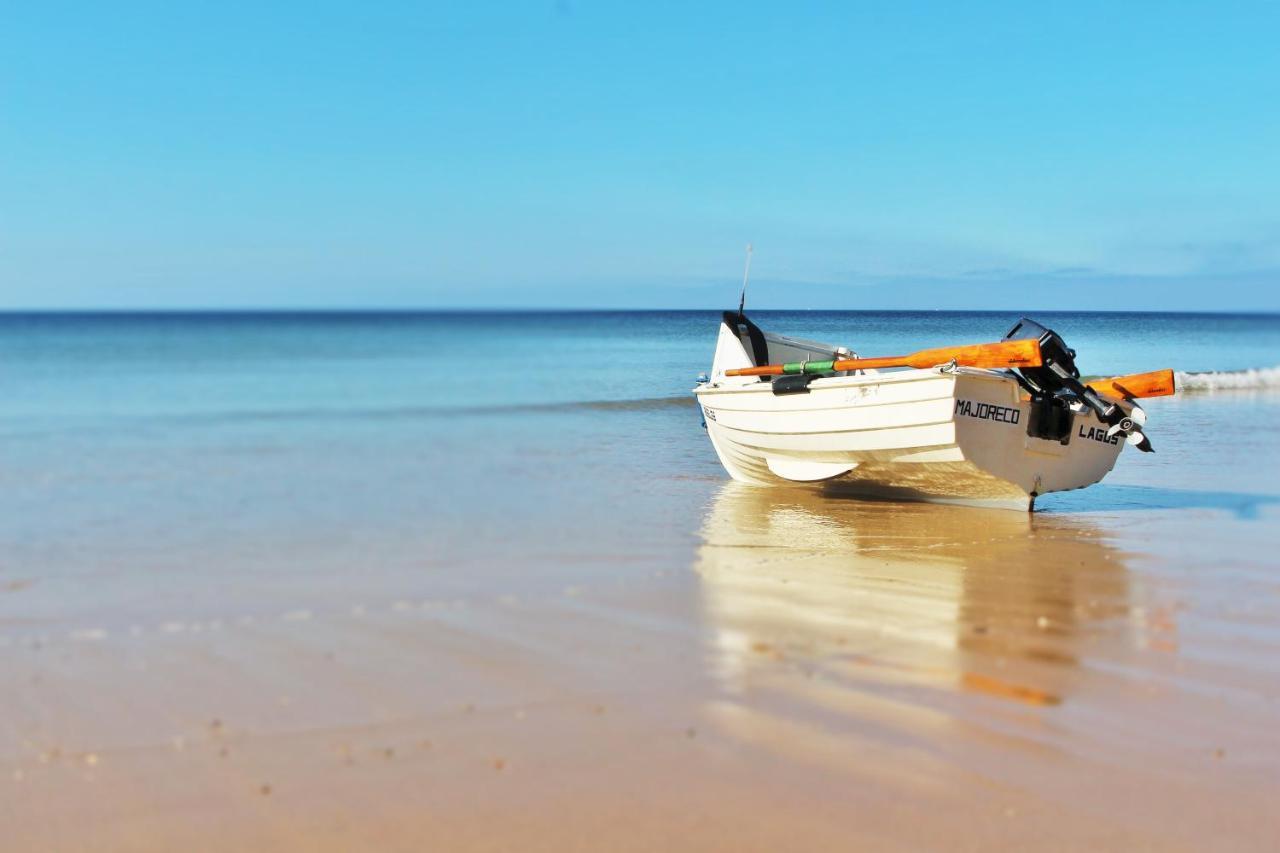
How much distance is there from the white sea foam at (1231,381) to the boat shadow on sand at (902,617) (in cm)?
1857

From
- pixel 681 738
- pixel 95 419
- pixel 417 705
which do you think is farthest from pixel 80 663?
pixel 95 419

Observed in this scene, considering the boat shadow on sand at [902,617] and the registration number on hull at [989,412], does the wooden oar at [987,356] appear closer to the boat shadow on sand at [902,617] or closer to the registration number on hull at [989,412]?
the registration number on hull at [989,412]

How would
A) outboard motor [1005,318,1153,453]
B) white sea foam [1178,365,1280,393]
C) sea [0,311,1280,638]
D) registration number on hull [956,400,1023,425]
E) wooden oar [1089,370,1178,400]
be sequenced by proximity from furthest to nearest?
1. white sea foam [1178,365,1280,393]
2. wooden oar [1089,370,1178,400]
3. outboard motor [1005,318,1153,453]
4. registration number on hull [956,400,1023,425]
5. sea [0,311,1280,638]

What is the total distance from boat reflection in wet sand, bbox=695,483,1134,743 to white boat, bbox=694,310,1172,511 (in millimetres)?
440

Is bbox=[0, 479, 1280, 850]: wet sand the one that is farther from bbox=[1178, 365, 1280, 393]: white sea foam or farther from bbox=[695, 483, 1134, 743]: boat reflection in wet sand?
bbox=[1178, 365, 1280, 393]: white sea foam

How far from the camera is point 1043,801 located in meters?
3.48

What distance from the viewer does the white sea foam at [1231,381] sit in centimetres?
2539

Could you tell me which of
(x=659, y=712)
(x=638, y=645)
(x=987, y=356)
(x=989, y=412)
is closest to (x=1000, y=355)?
(x=987, y=356)

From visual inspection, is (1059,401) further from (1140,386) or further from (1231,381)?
(1231,381)

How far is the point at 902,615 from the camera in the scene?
19.1 ft

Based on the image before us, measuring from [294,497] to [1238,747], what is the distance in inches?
301

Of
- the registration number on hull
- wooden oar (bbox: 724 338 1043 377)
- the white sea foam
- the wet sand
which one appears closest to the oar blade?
wooden oar (bbox: 724 338 1043 377)

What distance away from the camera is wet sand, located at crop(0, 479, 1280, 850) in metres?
3.38

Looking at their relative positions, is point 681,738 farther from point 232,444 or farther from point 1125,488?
point 232,444
